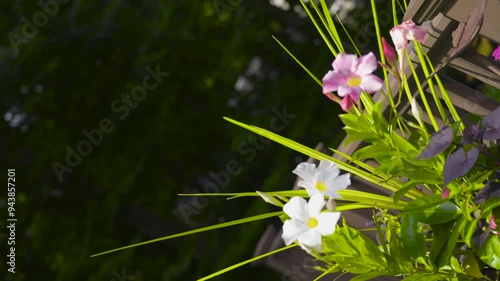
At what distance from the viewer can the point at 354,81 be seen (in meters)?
0.99

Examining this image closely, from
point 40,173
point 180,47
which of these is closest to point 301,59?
point 180,47

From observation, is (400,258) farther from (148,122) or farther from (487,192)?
(148,122)

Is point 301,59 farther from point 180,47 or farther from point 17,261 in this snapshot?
point 17,261

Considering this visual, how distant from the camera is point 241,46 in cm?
384

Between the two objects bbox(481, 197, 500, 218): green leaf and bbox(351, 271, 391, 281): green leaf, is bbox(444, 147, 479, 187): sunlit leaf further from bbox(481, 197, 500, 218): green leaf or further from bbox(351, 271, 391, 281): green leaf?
bbox(351, 271, 391, 281): green leaf

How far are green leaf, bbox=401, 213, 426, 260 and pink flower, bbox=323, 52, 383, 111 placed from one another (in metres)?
0.19

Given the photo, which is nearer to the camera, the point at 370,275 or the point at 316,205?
the point at 316,205

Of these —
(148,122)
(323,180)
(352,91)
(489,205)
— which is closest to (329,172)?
(323,180)

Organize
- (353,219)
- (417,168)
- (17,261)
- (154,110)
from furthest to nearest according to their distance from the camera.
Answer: (154,110) → (17,261) → (353,219) → (417,168)

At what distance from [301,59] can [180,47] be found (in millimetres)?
668

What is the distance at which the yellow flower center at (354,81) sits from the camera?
98cm

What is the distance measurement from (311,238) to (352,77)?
24 centimetres

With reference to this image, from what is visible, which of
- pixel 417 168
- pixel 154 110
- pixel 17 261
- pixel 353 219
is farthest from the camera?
pixel 154 110

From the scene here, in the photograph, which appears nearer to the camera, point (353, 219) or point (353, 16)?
point (353, 219)
